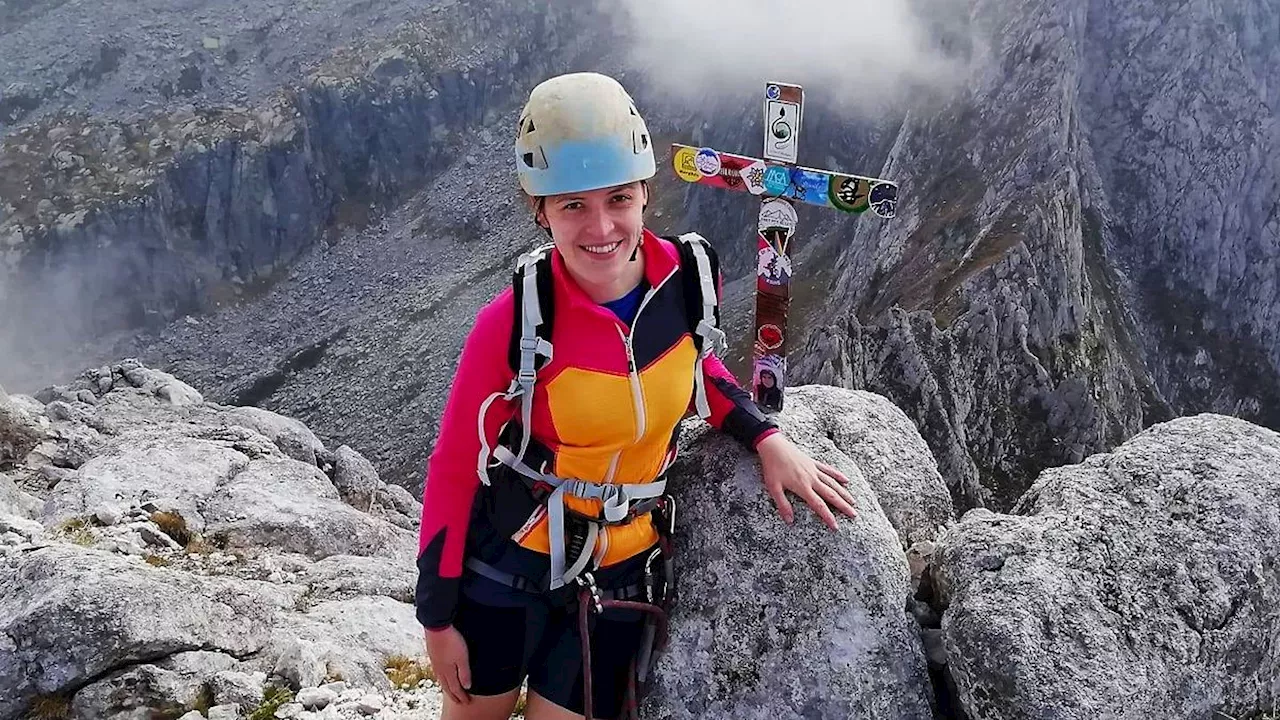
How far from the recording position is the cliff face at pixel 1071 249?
2144 inches

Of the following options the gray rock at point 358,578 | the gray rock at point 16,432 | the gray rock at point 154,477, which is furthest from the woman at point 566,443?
the gray rock at point 16,432

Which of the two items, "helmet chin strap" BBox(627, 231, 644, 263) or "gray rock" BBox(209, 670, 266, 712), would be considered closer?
"helmet chin strap" BBox(627, 231, 644, 263)

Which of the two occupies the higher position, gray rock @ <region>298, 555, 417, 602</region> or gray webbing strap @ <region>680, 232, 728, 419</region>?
gray webbing strap @ <region>680, 232, 728, 419</region>

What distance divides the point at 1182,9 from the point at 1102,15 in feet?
22.2

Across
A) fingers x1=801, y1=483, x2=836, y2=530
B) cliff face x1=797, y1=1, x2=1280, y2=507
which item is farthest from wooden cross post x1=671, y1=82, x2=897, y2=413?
cliff face x1=797, y1=1, x2=1280, y2=507

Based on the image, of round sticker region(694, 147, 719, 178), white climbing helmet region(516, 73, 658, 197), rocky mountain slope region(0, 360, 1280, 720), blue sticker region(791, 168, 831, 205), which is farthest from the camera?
round sticker region(694, 147, 719, 178)

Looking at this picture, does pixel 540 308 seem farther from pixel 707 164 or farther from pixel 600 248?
pixel 707 164

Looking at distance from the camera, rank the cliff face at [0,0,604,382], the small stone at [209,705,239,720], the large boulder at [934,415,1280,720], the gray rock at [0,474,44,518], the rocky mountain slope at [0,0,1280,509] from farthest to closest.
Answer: the cliff face at [0,0,604,382]
the rocky mountain slope at [0,0,1280,509]
the gray rock at [0,474,44,518]
the small stone at [209,705,239,720]
the large boulder at [934,415,1280,720]

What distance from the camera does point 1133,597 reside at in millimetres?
6016

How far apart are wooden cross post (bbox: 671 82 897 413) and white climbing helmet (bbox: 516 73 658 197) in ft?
6.84

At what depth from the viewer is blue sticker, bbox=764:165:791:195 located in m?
7.20

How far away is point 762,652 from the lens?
622 centimetres

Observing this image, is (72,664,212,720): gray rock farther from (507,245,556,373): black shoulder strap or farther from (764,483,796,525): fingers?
(764,483,796,525): fingers

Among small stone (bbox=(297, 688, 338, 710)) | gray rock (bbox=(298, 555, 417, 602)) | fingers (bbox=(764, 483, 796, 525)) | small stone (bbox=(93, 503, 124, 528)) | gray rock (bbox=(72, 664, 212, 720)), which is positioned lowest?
gray rock (bbox=(298, 555, 417, 602))
